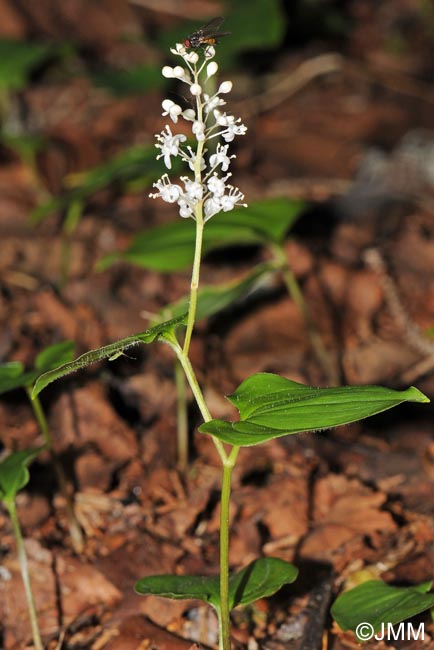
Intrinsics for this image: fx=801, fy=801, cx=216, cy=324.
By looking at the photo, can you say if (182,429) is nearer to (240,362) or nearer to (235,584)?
(240,362)

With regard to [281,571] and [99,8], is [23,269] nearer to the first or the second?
[281,571]

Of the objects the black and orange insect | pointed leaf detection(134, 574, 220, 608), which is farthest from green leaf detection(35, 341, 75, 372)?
the black and orange insect

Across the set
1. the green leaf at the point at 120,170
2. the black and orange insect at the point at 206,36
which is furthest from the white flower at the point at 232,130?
the green leaf at the point at 120,170

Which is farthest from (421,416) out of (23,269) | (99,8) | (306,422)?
(99,8)

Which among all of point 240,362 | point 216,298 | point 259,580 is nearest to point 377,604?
point 259,580

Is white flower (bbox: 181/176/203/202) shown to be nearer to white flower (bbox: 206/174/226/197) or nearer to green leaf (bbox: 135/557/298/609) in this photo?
white flower (bbox: 206/174/226/197)

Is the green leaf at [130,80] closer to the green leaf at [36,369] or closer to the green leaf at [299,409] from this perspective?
the green leaf at [36,369]
